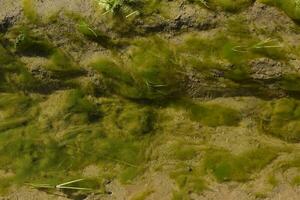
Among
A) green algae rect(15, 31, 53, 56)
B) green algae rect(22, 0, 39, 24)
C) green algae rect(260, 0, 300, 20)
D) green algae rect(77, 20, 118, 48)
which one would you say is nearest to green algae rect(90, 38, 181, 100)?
green algae rect(77, 20, 118, 48)

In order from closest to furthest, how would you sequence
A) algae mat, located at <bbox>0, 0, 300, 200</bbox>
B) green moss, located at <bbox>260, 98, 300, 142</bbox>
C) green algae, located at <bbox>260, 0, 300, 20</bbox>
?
1. green algae, located at <bbox>260, 0, 300, 20</bbox>
2. algae mat, located at <bbox>0, 0, 300, 200</bbox>
3. green moss, located at <bbox>260, 98, 300, 142</bbox>

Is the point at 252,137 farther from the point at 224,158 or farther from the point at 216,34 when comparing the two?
the point at 216,34

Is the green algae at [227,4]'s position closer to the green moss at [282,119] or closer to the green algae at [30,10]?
the green moss at [282,119]

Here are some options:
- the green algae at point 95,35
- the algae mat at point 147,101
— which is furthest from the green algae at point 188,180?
the green algae at point 95,35

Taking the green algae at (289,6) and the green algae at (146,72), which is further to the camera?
the green algae at (146,72)

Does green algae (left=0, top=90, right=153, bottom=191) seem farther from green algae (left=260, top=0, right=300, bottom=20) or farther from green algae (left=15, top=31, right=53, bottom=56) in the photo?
green algae (left=260, top=0, right=300, bottom=20)

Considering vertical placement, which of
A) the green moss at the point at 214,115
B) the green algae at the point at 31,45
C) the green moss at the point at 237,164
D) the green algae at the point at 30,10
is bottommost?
the green moss at the point at 237,164

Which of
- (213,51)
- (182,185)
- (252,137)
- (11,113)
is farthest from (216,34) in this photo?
(11,113)
